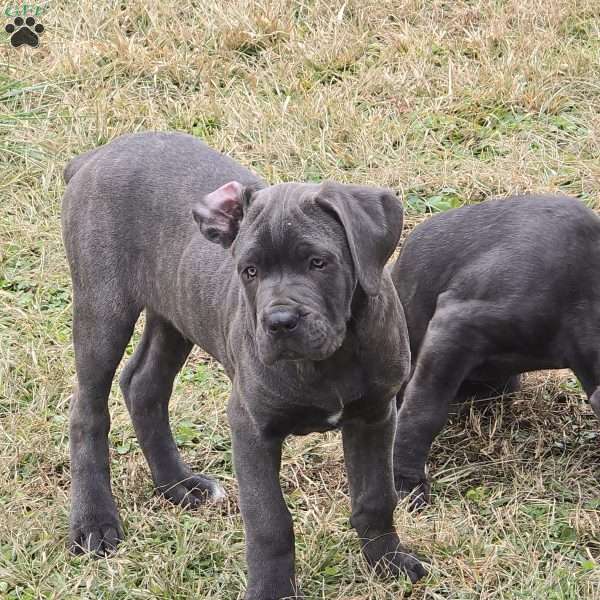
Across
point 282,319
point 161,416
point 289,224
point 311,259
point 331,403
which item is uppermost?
point 289,224

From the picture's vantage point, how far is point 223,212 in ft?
16.4

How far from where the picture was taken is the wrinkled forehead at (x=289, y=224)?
4.59 m

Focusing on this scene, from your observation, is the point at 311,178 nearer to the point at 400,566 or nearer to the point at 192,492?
the point at 192,492

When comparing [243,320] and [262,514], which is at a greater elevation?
[243,320]

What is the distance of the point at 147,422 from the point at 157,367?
30cm

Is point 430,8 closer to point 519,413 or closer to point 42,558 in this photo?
point 519,413

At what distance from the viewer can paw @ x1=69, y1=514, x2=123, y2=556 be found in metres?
5.95

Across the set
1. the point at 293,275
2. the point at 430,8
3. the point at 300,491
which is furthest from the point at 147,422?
the point at 430,8

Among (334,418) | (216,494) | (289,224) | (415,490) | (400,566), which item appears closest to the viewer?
(289,224)

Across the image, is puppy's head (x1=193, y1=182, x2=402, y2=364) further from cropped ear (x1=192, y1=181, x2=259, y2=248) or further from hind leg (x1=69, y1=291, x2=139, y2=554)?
hind leg (x1=69, y1=291, x2=139, y2=554)

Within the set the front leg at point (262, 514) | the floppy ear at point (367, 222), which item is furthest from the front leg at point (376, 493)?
the floppy ear at point (367, 222)

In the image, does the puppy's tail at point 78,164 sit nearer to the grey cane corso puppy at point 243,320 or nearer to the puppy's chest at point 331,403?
Answer: the grey cane corso puppy at point 243,320

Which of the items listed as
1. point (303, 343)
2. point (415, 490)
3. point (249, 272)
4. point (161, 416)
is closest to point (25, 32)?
point (161, 416)

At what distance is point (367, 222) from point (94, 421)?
216cm
